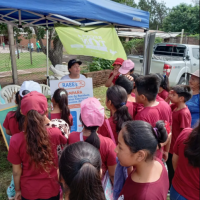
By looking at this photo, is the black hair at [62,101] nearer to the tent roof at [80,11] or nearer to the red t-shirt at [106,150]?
the red t-shirt at [106,150]

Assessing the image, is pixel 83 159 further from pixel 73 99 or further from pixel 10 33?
pixel 10 33

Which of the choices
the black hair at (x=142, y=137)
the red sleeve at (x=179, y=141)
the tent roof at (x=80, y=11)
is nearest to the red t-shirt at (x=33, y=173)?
the black hair at (x=142, y=137)

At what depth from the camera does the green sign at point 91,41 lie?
375cm

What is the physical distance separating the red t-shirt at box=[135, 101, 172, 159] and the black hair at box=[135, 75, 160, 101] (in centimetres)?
12

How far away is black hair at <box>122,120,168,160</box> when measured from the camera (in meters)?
1.18

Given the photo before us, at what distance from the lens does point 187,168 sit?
134cm

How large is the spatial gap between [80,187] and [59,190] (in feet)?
2.74

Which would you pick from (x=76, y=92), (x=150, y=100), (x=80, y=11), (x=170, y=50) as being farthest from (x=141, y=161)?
(x=170, y=50)

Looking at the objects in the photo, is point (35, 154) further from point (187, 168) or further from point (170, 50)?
point (170, 50)

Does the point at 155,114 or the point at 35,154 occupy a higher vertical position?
the point at 155,114

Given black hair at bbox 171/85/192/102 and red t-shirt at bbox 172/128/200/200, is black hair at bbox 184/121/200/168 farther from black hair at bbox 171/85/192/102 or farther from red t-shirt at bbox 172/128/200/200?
black hair at bbox 171/85/192/102

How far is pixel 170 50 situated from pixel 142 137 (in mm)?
7546

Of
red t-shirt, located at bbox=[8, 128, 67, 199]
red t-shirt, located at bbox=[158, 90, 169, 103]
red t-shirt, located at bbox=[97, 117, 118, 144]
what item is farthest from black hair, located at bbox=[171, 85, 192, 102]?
red t-shirt, located at bbox=[8, 128, 67, 199]

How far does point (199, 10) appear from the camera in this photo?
1.70ft
